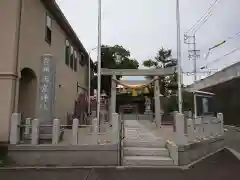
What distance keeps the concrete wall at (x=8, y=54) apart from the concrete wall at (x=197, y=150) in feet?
19.8

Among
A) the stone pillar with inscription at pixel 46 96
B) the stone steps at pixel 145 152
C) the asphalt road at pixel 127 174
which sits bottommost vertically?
the asphalt road at pixel 127 174

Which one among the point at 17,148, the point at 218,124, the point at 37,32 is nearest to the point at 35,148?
the point at 17,148

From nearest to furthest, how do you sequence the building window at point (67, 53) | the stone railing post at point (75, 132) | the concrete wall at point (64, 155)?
the concrete wall at point (64, 155), the stone railing post at point (75, 132), the building window at point (67, 53)

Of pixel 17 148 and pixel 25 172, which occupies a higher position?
pixel 17 148

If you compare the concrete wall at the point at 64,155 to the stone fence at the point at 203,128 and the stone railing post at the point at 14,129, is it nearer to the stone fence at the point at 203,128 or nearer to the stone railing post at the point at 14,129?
the stone railing post at the point at 14,129

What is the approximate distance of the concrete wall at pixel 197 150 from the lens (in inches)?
390

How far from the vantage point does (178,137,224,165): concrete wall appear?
32.5 feet

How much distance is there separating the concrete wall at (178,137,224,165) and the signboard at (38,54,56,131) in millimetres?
4643

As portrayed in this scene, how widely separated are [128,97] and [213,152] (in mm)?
24133

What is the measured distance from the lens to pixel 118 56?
1385 inches

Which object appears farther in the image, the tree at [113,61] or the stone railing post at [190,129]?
the tree at [113,61]

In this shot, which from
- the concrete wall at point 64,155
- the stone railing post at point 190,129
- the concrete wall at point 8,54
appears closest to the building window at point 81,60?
the concrete wall at point 8,54

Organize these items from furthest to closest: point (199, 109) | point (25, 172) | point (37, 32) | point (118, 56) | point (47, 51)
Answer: point (118, 56), point (199, 109), point (47, 51), point (37, 32), point (25, 172)

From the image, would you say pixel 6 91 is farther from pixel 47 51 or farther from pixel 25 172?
pixel 47 51
